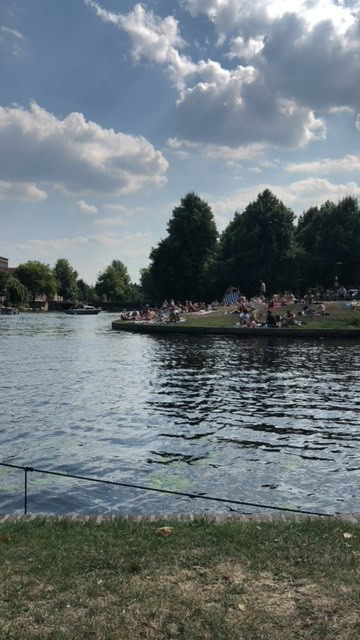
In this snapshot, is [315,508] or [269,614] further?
[315,508]

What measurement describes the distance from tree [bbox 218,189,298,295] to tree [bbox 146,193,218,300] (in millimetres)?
5860

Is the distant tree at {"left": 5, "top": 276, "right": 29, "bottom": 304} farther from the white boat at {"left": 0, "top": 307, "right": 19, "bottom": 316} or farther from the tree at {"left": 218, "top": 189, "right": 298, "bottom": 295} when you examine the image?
the tree at {"left": 218, "top": 189, "right": 298, "bottom": 295}

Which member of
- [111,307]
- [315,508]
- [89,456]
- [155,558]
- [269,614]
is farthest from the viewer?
[111,307]

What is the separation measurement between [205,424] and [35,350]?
24.5 meters

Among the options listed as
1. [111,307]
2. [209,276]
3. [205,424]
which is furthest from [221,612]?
[111,307]

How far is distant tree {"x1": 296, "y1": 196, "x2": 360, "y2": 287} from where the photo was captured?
287ft

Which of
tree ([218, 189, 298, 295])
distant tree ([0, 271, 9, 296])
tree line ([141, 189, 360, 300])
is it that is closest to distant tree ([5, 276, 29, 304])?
distant tree ([0, 271, 9, 296])

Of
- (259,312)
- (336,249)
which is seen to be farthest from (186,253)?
(259,312)

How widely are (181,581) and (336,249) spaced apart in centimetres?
8611

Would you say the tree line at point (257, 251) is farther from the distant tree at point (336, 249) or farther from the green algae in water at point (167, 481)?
the green algae in water at point (167, 481)

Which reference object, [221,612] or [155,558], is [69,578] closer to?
[155,558]

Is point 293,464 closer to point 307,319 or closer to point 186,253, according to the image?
point 307,319

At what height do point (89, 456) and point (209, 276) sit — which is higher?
point (209, 276)

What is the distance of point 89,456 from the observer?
42.5 feet
